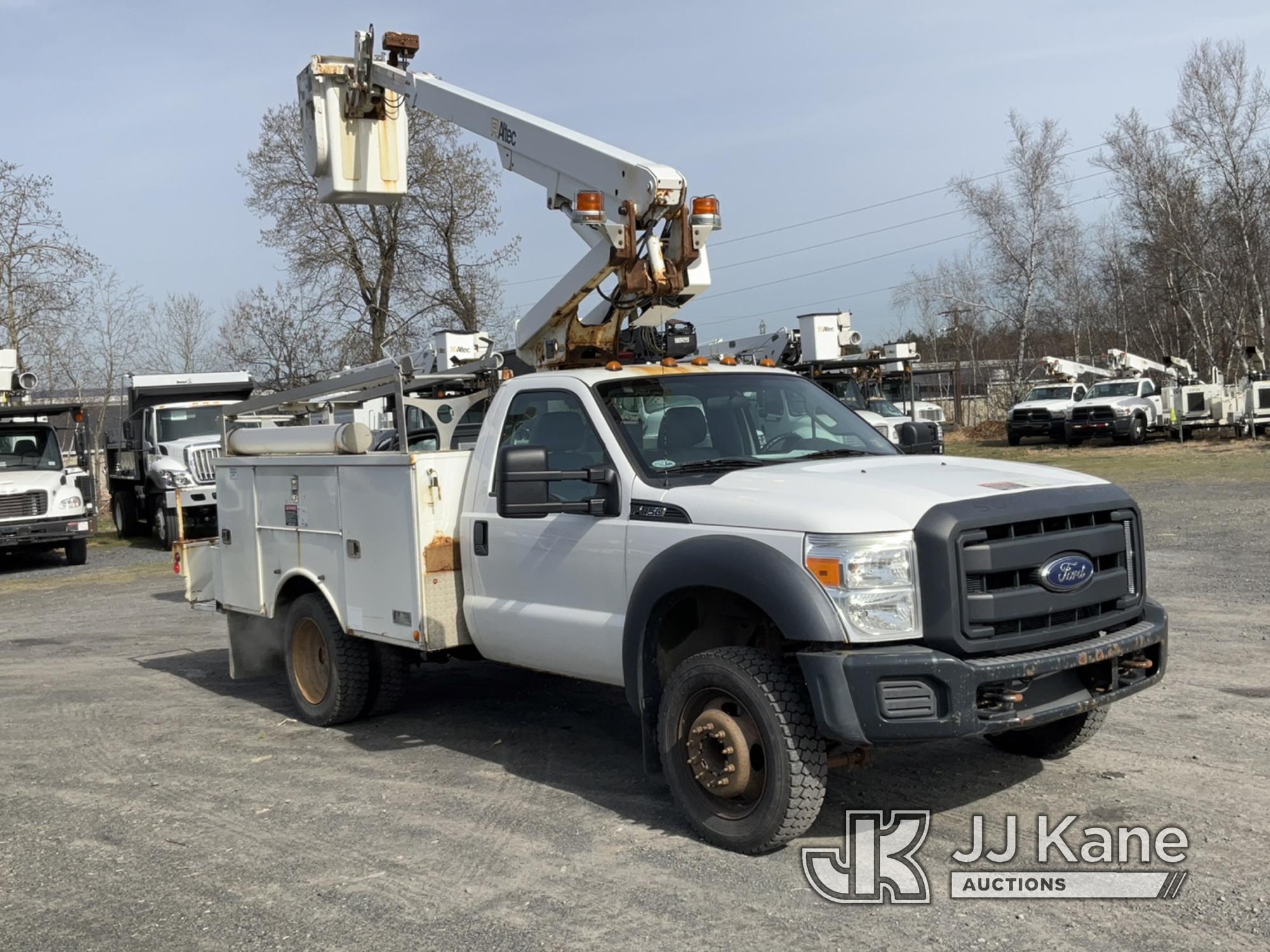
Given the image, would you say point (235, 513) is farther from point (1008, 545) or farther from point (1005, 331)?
point (1005, 331)

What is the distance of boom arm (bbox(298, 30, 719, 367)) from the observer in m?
7.03

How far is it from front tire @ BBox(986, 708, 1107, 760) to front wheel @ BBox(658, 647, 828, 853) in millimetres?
1519

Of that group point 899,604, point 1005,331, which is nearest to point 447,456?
point 899,604

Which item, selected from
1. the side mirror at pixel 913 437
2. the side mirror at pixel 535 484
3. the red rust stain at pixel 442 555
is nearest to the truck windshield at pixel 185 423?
the red rust stain at pixel 442 555

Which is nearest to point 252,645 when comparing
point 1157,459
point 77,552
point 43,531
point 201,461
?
point 43,531

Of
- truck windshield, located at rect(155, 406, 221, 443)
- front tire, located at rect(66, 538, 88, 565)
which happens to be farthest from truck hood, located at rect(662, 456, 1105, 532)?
truck windshield, located at rect(155, 406, 221, 443)

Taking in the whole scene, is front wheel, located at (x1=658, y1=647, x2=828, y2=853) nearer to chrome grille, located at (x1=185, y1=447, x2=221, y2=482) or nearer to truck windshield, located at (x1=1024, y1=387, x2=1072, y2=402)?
chrome grille, located at (x1=185, y1=447, x2=221, y2=482)

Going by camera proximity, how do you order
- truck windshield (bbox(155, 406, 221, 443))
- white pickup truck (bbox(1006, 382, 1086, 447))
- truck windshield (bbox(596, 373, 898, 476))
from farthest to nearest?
1. white pickup truck (bbox(1006, 382, 1086, 447))
2. truck windshield (bbox(155, 406, 221, 443))
3. truck windshield (bbox(596, 373, 898, 476))

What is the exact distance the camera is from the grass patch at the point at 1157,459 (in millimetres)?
23836

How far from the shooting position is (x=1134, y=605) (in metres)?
5.38

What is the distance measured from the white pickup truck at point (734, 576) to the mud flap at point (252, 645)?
1.32 meters

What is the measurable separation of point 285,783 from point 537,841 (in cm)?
174

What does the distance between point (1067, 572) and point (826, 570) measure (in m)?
1.01

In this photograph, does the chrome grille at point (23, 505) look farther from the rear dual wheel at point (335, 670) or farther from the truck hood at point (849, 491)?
the truck hood at point (849, 491)
